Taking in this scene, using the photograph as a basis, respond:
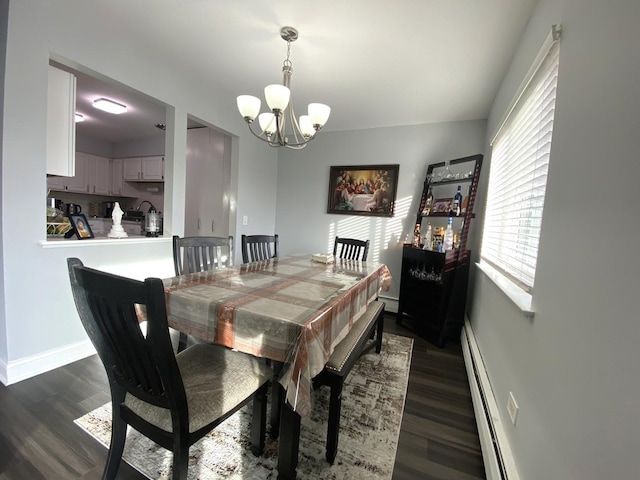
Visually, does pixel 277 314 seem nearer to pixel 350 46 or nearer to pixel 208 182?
pixel 350 46

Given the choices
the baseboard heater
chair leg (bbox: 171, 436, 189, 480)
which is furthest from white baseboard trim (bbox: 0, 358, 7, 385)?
the baseboard heater

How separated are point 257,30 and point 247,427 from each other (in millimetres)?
2506

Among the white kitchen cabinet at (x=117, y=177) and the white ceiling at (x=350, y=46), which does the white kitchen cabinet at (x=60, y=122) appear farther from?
the white kitchen cabinet at (x=117, y=177)

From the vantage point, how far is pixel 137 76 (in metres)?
2.21

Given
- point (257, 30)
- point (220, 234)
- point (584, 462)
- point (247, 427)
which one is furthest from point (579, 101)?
point (220, 234)

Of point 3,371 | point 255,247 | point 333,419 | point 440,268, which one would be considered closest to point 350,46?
point 255,247

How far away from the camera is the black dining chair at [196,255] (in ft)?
5.85

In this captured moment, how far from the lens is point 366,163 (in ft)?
12.0

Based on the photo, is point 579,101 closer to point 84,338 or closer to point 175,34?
point 175,34

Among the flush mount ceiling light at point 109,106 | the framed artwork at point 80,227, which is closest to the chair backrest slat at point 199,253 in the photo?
the framed artwork at point 80,227

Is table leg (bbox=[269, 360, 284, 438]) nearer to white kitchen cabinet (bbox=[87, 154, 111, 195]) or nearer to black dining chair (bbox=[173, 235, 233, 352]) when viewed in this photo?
black dining chair (bbox=[173, 235, 233, 352])

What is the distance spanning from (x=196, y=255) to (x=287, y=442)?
1.32 m

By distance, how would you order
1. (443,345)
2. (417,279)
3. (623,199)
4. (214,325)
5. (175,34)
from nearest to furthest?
(623,199)
(214,325)
(175,34)
(443,345)
(417,279)

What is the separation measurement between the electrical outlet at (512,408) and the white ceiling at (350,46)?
209cm
